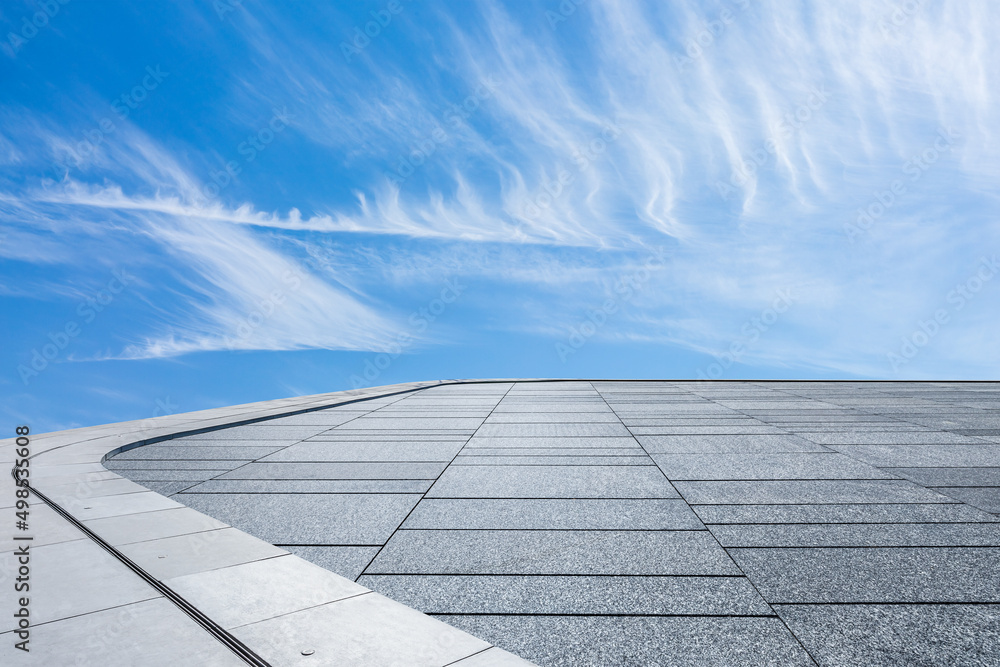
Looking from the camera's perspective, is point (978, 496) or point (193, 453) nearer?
point (978, 496)

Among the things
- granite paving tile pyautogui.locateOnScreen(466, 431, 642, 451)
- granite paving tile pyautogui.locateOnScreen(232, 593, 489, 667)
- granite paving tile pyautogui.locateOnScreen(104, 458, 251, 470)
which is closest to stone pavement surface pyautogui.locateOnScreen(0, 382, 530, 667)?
granite paving tile pyautogui.locateOnScreen(232, 593, 489, 667)

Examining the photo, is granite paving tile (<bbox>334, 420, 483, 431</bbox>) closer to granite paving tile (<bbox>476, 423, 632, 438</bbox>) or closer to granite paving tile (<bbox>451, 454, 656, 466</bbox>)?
granite paving tile (<bbox>476, 423, 632, 438</bbox>)

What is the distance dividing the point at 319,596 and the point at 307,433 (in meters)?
6.61

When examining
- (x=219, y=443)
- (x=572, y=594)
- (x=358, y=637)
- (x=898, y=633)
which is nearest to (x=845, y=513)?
(x=898, y=633)

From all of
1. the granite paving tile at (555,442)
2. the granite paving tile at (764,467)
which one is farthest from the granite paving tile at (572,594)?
the granite paving tile at (555,442)

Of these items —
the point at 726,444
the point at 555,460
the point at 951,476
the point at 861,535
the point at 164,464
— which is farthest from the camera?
the point at 726,444

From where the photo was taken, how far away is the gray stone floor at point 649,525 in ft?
9.55

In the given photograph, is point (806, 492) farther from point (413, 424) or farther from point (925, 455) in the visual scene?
point (413, 424)

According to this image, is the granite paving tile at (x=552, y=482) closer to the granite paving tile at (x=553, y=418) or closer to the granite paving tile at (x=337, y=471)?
the granite paving tile at (x=337, y=471)

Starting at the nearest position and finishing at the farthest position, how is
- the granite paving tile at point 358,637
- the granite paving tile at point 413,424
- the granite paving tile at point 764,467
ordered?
the granite paving tile at point 358,637 → the granite paving tile at point 764,467 → the granite paving tile at point 413,424

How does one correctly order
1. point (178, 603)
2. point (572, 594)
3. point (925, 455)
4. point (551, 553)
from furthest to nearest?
point (925, 455), point (551, 553), point (572, 594), point (178, 603)

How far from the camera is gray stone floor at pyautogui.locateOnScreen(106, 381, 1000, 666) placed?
9.55 ft

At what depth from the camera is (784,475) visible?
6.11 meters

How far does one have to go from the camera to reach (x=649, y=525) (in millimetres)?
4469
